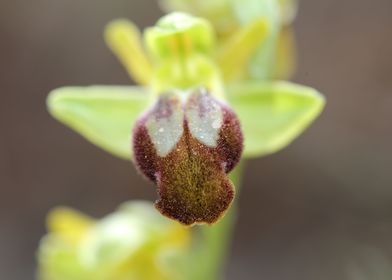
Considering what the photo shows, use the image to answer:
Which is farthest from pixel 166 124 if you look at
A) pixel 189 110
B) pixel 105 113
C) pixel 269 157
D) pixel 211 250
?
pixel 269 157

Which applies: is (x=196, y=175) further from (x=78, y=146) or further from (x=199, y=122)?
(x=78, y=146)

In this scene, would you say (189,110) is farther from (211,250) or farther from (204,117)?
(211,250)

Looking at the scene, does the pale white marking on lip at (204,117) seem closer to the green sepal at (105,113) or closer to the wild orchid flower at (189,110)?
the wild orchid flower at (189,110)

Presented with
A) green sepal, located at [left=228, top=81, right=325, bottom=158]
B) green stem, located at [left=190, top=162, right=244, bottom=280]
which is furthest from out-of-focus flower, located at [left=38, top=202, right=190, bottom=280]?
green sepal, located at [left=228, top=81, right=325, bottom=158]

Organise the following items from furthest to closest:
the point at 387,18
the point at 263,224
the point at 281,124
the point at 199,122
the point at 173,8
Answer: the point at 387,18, the point at 263,224, the point at 173,8, the point at 281,124, the point at 199,122

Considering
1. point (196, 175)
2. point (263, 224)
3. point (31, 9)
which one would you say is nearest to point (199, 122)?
point (196, 175)
